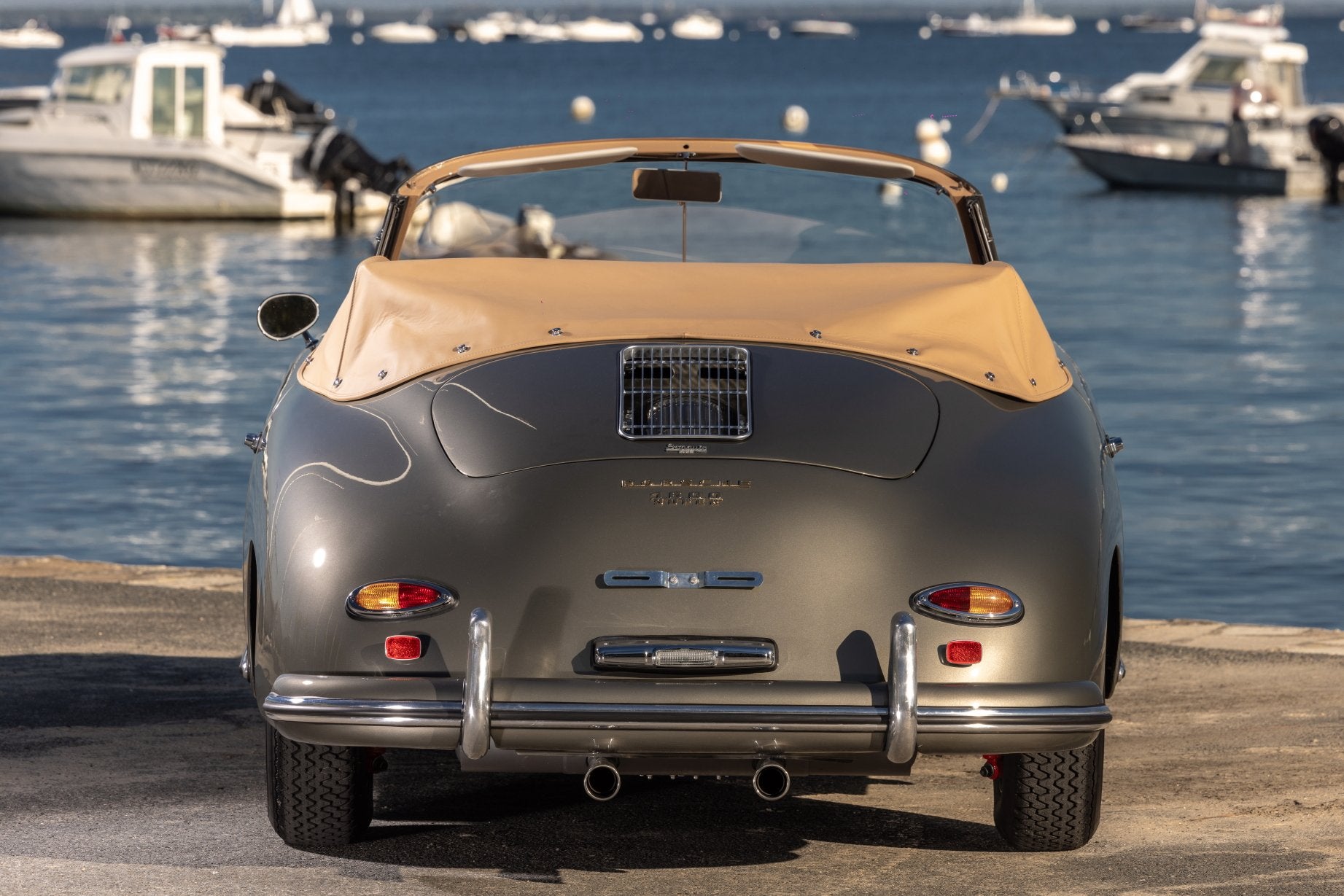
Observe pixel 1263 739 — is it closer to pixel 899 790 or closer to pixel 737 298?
pixel 899 790

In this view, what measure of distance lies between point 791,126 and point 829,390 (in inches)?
2093

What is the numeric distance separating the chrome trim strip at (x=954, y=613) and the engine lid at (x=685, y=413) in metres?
0.25

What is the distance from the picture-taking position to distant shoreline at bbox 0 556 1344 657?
7859 mm

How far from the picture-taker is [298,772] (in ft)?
14.4

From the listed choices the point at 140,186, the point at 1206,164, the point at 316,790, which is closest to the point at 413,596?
the point at 316,790

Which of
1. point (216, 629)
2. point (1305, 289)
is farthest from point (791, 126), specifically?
point (216, 629)

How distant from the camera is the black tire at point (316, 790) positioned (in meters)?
4.38

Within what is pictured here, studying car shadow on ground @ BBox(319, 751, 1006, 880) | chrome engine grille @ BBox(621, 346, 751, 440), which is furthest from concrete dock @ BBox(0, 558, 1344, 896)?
chrome engine grille @ BBox(621, 346, 751, 440)

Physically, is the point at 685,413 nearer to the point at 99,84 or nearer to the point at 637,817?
the point at 637,817

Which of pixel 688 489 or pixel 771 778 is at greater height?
pixel 688 489

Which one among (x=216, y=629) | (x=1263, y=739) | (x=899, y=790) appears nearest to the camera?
Result: (x=899, y=790)

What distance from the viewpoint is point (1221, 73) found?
42.7 metres

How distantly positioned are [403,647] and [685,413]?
0.74 metres

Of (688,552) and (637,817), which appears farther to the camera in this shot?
(637,817)
